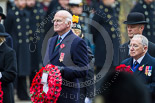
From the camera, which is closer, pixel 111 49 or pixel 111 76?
pixel 111 76

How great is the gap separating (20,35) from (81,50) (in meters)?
5.48

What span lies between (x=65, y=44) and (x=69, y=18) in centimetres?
37

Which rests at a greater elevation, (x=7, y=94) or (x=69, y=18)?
(x=69, y=18)

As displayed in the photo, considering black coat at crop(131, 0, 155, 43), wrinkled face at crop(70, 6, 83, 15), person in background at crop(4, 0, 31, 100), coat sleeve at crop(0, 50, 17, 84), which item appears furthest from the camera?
black coat at crop(131, 0, 155, 43)

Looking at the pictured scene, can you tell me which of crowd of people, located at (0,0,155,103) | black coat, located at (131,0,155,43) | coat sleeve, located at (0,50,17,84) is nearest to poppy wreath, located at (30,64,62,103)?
crowd of people, located at (0,0,155,103)

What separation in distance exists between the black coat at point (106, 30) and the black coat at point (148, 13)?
612mm

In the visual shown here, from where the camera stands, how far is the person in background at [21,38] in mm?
9773

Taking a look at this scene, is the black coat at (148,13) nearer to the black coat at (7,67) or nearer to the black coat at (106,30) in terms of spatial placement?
the black coat at (106,30)

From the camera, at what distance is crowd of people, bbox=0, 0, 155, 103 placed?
6.58 ft

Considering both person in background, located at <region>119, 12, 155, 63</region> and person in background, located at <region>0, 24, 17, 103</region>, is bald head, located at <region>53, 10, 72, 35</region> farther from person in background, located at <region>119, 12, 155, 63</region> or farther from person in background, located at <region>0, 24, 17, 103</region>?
person in background, located at <region>119, 12, 155, 63</region>

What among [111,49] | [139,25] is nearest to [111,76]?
[139,25]

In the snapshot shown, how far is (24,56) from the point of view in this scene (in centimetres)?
1026

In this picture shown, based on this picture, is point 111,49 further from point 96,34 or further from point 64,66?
point 64,66

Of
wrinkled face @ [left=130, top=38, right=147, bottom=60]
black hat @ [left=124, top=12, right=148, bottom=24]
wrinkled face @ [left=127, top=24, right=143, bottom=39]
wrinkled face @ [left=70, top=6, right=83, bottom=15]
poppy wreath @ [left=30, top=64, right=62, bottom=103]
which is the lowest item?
poppy wreath @ [left=30, top=64, right=62, bottom=103]
